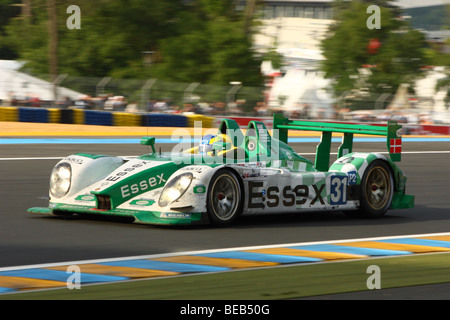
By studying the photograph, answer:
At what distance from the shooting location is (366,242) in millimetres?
8125

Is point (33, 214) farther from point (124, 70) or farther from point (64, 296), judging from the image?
point (124, 70)

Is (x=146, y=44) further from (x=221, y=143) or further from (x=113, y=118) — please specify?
(x=221, y=143)

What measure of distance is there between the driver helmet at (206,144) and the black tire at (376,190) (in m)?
1.84

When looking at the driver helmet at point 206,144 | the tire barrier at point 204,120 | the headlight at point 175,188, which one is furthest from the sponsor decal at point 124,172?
the tire barrier at point 204,120

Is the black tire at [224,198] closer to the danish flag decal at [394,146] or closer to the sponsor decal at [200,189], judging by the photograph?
the sponsor decal at [200,189]

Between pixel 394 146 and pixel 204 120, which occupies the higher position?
pixel 394 146

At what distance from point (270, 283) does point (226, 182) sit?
103 inches

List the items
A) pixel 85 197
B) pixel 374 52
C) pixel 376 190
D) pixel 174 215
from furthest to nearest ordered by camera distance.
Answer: pixel 374 52 → pixel 376 190 → pixel 85 197 → pixel 174 215

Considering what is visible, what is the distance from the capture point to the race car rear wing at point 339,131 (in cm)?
973

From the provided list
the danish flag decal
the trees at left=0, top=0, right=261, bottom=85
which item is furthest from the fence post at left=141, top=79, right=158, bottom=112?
the danish flag decal

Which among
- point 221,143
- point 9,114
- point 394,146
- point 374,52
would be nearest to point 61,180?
point 221,143

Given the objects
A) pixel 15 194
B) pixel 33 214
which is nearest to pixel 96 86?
pixel 15 194

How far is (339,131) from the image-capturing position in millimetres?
10148
